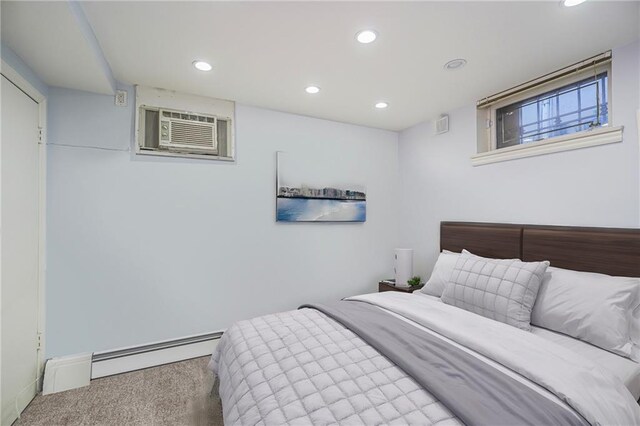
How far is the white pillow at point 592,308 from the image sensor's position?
154cm

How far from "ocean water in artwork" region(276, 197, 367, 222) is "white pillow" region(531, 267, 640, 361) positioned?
194 centimetres

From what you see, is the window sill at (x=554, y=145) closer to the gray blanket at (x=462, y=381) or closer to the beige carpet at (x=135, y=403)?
the gray blanket at (x=462, y=381)

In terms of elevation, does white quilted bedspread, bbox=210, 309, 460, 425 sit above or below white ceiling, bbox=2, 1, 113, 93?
below

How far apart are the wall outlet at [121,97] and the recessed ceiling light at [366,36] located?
1983 millimetres

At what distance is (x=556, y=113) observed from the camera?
2.35 m

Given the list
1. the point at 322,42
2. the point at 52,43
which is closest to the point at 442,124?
the point at 322,42

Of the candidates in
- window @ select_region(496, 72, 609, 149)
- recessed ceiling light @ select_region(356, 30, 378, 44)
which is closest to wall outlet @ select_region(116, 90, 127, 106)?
recessed ceiling light @ select_region(356, 30, 378, 44)

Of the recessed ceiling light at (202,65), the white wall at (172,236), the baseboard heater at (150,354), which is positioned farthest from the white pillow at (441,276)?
the recessed ceiling light at (202,65)

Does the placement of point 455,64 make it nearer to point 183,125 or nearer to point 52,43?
point 183,125

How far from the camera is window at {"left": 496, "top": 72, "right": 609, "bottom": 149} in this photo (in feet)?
6.91

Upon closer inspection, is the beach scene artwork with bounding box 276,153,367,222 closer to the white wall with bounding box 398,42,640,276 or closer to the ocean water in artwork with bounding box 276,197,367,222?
the ocean water in artwork with bounding box 276,197,367,222

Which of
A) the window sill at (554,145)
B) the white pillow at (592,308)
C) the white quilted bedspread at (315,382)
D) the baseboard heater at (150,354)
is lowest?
the baseboard heater at (150,354)

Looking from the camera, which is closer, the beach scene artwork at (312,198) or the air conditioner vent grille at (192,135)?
the air conditioner vent grille at (192,135)

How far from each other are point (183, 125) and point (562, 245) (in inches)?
127
